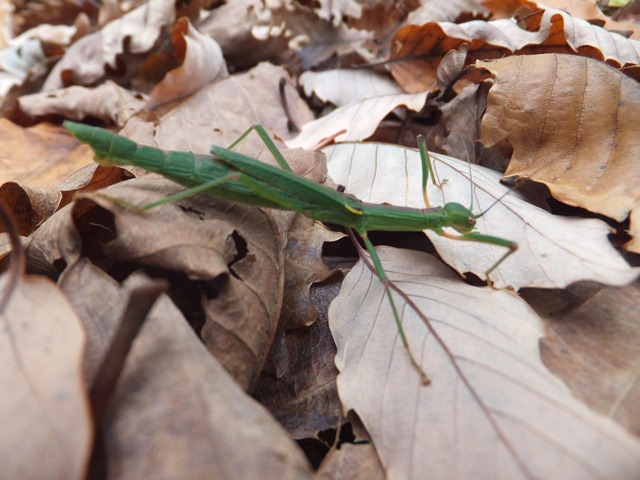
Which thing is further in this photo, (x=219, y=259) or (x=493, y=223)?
(x=493, y=223)

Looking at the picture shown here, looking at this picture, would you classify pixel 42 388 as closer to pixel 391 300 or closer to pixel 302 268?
pixel 302 268

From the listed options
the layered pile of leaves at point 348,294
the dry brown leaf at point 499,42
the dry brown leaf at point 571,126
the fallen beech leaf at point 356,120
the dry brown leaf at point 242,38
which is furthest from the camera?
the dry brown leaf at point 242,38

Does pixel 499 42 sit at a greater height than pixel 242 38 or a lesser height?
greater

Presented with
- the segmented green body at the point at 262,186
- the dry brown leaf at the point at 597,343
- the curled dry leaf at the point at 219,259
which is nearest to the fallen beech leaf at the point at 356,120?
the segmented green body at the point at 262,186

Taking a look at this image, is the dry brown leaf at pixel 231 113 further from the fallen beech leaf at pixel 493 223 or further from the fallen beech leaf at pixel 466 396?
the fallen beech leaf at pixel 466 396

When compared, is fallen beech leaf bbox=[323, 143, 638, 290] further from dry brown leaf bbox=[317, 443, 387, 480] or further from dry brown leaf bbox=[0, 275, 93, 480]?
dry brown leaf bbox=[0, 275, 93, 480]

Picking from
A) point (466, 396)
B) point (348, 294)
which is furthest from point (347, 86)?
point (466, 396)
